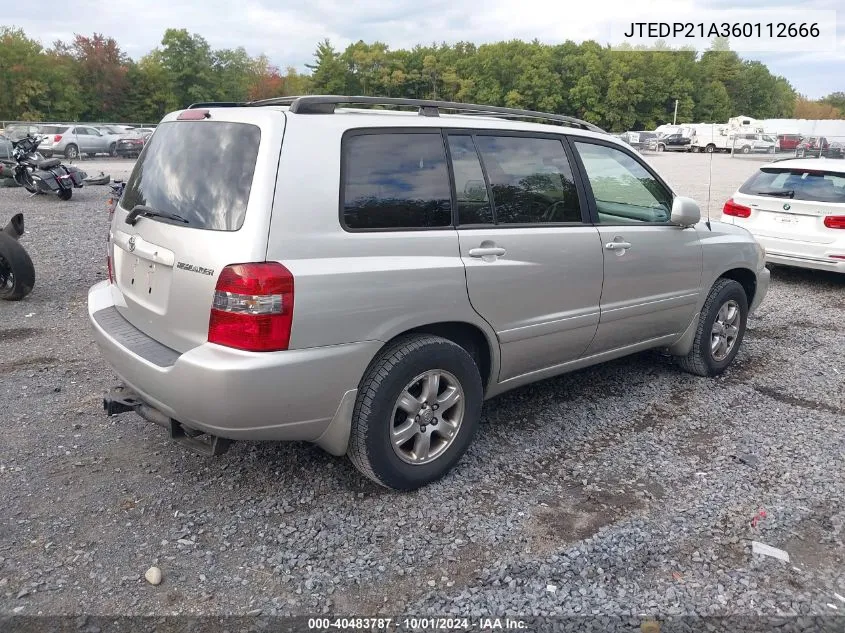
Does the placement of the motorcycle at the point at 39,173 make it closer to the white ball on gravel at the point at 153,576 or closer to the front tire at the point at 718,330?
the front tire at the point at 718,330

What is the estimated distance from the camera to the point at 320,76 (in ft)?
242

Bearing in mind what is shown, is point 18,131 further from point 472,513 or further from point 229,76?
point 229,76

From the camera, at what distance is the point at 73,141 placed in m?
28.7

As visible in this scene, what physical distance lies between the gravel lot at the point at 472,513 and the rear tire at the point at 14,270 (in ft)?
6.42

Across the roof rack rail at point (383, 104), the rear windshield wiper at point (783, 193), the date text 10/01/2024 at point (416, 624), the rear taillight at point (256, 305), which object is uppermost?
the roof rack rail at point (383, 104)

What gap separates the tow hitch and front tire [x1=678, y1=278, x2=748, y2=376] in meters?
3.53

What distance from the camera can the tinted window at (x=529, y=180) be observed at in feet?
12.5

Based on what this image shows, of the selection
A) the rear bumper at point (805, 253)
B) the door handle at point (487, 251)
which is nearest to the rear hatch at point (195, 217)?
the door handle at point (487, 251)

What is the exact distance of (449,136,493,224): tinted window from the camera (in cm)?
361

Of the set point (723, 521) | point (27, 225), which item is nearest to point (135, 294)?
point (723, 521)

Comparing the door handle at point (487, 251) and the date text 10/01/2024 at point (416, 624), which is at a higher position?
the door handle at point (487, 251)

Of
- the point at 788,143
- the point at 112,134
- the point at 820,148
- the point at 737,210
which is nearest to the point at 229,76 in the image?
the point at 112,134

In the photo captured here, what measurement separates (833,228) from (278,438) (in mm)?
7420

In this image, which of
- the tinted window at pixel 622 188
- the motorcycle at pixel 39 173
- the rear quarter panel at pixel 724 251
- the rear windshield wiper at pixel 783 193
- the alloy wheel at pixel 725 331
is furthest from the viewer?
the motorcycle at pixel 39 173
